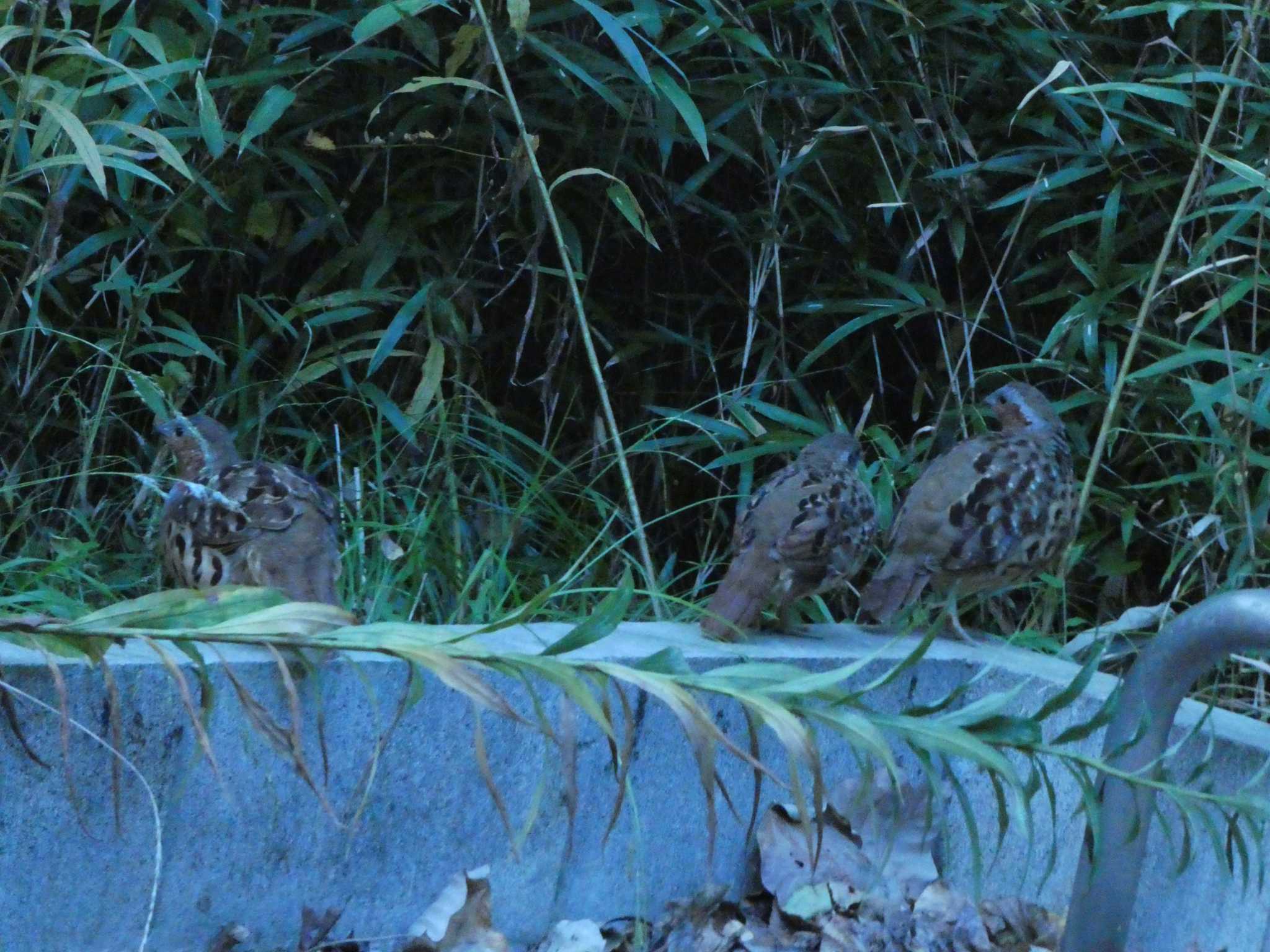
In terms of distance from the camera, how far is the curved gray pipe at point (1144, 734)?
2.14 m

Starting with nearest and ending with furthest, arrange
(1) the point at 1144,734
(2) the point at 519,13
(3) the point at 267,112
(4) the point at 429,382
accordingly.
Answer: (1) the point at 1144,734, (2) the point at 519,13, (3) the point at 267,112, (4) the point at 429,382

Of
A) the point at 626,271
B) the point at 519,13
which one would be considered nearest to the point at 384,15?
the point at 519,13

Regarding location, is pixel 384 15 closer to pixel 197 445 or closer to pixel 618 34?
pixel 618 34

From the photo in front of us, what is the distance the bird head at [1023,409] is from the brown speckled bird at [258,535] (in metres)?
1.75

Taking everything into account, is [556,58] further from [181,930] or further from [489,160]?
[181,930]

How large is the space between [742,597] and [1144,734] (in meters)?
1.46

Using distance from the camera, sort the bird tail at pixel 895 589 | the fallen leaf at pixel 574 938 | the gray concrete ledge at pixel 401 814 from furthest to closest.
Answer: the bird tail at pixel 895 589, the fallen leaf at pixel 574 938, the gray concrete ledge at pixel 401 814

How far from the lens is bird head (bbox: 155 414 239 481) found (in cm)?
366

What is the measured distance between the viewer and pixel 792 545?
11.2ft

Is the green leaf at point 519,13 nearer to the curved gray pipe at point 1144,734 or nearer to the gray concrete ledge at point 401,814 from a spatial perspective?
the gray concrete ledge at point 401,814

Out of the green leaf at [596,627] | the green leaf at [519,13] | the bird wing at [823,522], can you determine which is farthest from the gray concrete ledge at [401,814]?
the green leaf at [519,13]

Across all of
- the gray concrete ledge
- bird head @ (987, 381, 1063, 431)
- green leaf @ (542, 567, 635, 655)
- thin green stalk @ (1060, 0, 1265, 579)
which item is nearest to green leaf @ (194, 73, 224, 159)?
the gray concrete ledge

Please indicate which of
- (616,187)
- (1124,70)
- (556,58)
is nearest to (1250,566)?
(1124,70)

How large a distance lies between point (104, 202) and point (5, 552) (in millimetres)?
928
